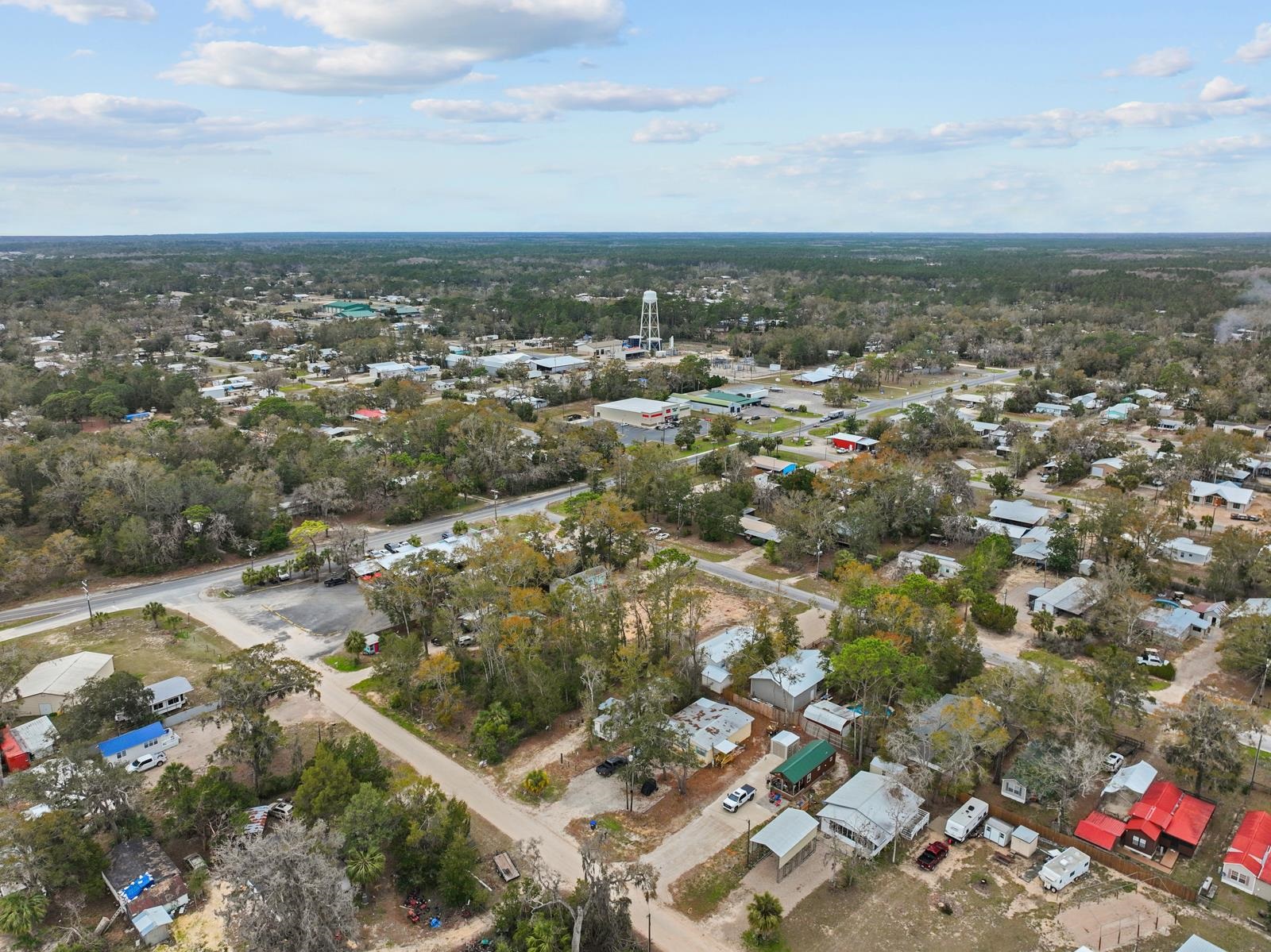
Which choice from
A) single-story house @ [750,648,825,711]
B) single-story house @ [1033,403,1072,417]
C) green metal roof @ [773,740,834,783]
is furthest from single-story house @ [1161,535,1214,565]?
single-story house @ [1033,403,1072,417]

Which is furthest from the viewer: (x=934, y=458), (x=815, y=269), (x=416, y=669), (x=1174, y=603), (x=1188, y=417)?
(x=815, y=269)

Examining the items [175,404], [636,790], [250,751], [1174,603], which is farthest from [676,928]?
[175,404]

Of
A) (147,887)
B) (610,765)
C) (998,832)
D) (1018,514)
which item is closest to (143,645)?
(147,887)

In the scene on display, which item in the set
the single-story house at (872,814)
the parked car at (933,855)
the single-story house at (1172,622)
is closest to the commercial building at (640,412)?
the single-story house at (1172,622)

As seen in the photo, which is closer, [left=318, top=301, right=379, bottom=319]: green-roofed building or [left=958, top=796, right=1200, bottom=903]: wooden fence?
[left=958, top=796, right=1200, bottom=903]: wooden fence

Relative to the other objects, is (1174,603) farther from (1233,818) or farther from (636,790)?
(636,790)

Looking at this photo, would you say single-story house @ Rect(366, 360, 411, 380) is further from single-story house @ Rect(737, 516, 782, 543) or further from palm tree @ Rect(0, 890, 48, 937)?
palm tree @ Rect(0, 890, 48, 937)

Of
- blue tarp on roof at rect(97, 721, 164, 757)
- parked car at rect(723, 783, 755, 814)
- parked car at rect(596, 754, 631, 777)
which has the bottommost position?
parked car at rect(596, 754, 631, 777)
